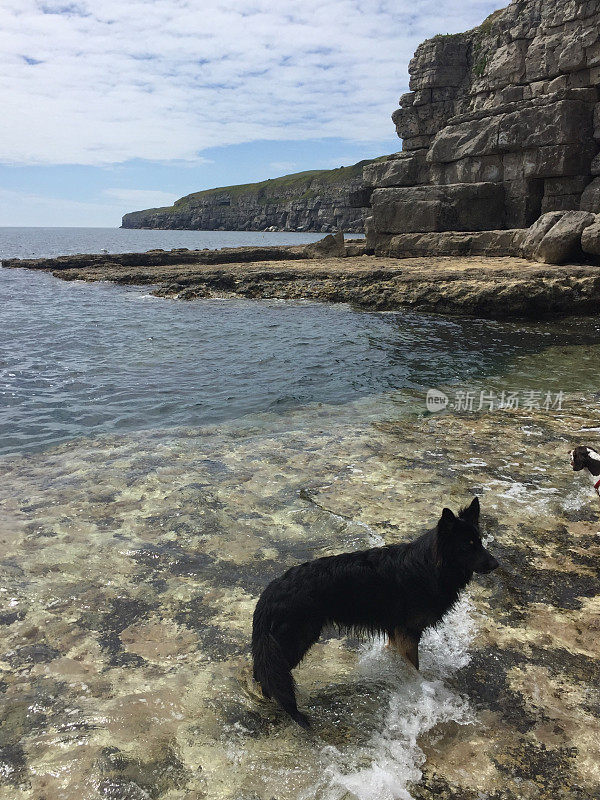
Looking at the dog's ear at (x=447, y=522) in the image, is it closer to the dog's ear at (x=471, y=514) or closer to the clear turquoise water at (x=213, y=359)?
the dog's ear at (x=471, y=514)

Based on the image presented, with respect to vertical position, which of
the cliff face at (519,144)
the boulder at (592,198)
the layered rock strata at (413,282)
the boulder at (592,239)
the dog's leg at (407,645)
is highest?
the cliff face at (519,144)

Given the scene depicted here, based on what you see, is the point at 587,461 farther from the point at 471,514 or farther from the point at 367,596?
the point at 367,596

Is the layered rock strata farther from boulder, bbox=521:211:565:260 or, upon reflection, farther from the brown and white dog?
the brown and white dog

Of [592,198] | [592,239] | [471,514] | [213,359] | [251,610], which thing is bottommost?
[251,610]

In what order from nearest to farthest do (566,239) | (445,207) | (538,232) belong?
(566,239) < (538,232) < (445,207)

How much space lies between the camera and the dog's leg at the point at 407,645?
143 inches

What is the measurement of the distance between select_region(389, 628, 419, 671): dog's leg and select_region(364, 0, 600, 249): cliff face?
24782 millimetres

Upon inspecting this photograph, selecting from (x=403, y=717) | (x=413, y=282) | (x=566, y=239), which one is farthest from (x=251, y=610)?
(x=566, y=239)

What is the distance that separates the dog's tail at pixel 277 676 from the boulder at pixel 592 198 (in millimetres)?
25281

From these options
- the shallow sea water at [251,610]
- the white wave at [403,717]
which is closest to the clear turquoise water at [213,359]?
the shallow sea water at [251,610]

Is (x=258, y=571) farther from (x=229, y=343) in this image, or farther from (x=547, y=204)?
(x=547, y=204)

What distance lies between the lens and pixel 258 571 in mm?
5070

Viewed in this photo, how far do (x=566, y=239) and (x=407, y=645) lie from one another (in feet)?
65.4

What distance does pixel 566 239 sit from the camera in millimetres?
19750
